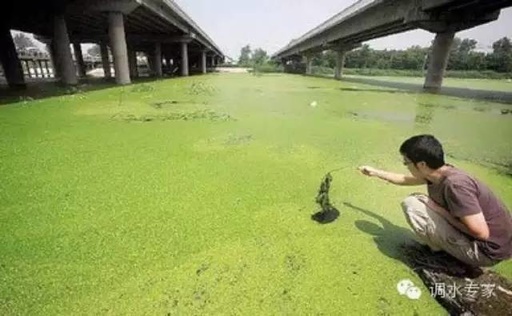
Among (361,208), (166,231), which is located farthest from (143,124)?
(361,208)

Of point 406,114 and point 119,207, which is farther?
point 406,114

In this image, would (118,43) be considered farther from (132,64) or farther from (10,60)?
(132,64)

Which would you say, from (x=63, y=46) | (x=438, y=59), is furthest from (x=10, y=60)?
(x=438, y=59)

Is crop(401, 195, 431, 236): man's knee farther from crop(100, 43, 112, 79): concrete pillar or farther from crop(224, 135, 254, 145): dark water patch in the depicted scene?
crop(100, 43, 112, 79): concrete pillar

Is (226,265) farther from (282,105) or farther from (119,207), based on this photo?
(282,105)

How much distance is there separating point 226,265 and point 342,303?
677 mm

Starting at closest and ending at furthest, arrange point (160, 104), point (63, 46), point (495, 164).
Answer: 1. point (495, 164)
2. point (160, 104)
3. point (63, 46)

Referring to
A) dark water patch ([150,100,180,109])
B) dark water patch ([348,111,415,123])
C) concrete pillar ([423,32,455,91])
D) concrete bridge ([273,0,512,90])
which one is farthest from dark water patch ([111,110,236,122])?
concrete pillar ([423,32,455,91])

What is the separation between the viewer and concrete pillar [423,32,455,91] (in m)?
17.3

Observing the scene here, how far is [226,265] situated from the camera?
1.92 metres

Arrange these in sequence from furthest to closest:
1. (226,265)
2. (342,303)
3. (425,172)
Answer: (226,265)
(425,172)
(342,303)

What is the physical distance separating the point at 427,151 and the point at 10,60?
17.9 metres

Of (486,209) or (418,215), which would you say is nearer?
(486,209)

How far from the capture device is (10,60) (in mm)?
14500
